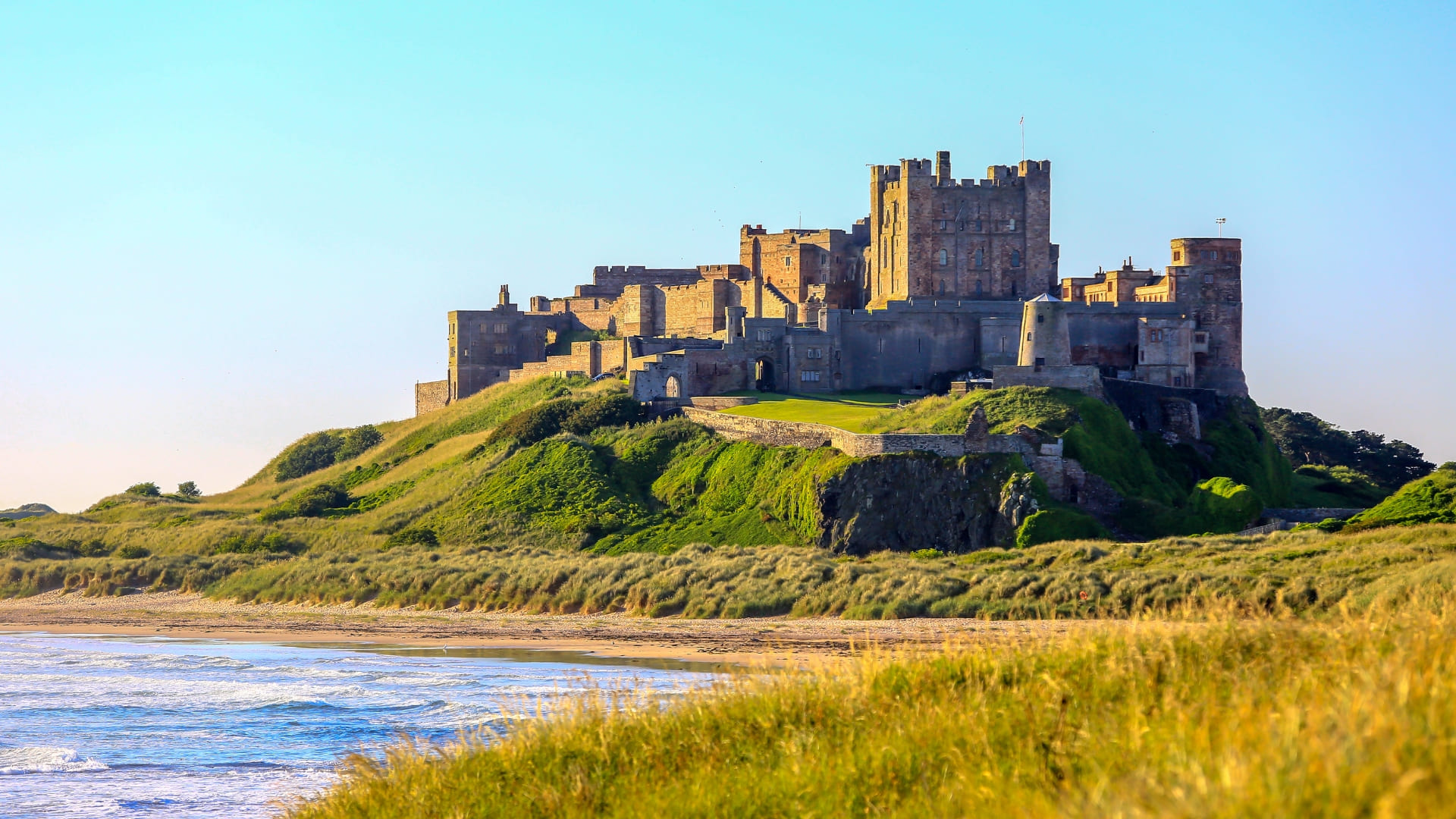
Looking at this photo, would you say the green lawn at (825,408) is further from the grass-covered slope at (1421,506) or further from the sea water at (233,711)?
the sea water at (233,711)

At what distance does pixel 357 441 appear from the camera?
252 ft

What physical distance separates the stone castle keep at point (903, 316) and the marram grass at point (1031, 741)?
3745 centimetres

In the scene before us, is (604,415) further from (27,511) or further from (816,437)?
(27,511)

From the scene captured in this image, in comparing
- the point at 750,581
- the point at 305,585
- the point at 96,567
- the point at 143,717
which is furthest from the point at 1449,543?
the point at 96,567

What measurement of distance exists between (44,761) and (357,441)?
188 feet

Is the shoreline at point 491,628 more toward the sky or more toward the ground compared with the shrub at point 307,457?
more toward the ground

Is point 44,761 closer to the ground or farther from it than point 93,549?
farther from it

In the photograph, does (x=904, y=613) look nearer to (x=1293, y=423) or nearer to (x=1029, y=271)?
(x=1029, y=271)

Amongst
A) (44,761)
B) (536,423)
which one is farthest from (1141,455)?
(44,761)

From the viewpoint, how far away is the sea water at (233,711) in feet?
60.1

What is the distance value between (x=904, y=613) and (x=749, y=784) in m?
19.9

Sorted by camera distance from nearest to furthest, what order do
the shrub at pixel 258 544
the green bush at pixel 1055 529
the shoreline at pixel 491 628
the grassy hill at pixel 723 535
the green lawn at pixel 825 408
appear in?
1. the shoreline at pixel 491 628
2. the grassy hill at pixel 723 535
3. the green bush at pixel 1055 529
4. the green lawn at pixel 825 408
5. the shrub at pixel 258 544

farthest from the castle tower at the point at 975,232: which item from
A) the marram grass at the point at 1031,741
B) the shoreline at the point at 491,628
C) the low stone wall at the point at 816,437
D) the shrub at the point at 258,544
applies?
the marram grass at the point at 1031,741

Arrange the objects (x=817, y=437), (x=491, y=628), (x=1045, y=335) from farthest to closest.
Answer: (x=1045, y=335) → (x=817, y=437) → (x=491, y=628)
